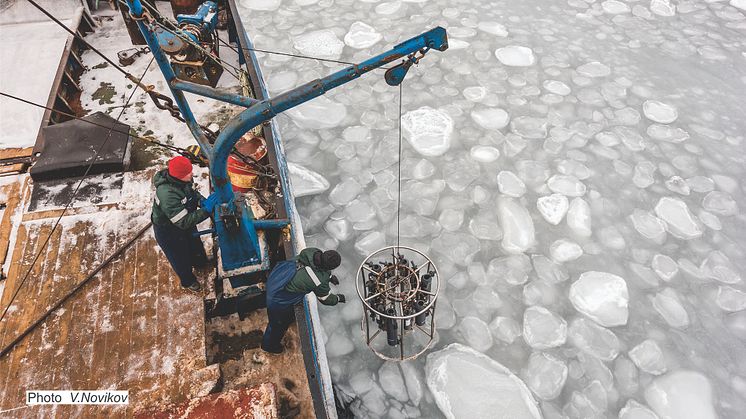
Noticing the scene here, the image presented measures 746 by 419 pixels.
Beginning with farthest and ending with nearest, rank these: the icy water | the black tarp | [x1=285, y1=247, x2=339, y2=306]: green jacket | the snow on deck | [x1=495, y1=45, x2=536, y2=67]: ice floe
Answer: [x1=495, y1=45, x2=536, y2=67]: ice floe → the snow on deck → the black tarp → the icy water → [x1=285, y1=247, x2=339, y2=306]: green jacket

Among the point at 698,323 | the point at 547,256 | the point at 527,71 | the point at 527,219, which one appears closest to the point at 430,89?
the point at 527,71

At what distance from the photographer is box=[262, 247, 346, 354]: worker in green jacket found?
83.2 inches

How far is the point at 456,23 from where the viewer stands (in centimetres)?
500

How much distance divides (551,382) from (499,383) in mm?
305

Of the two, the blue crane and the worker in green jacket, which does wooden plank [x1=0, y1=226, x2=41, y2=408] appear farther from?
the worker in green jacket

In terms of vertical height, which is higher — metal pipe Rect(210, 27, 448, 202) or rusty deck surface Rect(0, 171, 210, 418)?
metal pipe Rect(210, 27, 448, 202)

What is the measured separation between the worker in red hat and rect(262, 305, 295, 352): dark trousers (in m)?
0.52

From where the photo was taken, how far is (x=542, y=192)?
3.46 m

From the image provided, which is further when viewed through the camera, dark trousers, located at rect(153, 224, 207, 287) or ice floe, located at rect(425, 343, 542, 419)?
ice floe, located at rect(425, 343, 542, 419)

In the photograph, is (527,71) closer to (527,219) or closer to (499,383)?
(527,219)

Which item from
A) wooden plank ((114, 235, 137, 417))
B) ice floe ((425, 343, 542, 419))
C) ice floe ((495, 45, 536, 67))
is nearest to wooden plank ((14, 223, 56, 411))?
wooden plank ((114, 235, 137, 417))

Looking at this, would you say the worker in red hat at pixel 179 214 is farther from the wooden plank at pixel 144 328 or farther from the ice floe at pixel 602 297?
the ice floe at pixel 602 297

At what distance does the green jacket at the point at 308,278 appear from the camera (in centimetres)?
211

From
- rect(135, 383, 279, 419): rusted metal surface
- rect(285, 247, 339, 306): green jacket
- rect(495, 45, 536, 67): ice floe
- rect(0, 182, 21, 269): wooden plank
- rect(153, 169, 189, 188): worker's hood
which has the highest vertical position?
rect(495, 45, 536, 67): ice floe
